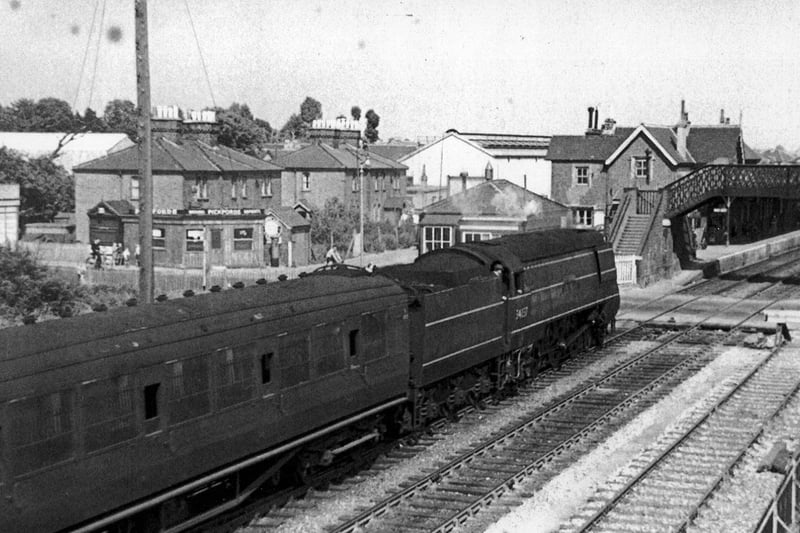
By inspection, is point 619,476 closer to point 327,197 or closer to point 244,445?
point 244,445

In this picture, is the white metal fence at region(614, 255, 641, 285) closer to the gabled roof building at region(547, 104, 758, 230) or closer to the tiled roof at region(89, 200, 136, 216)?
the gabled roof building at region(547, 104, 758, 230)

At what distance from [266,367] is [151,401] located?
2083 millimetres

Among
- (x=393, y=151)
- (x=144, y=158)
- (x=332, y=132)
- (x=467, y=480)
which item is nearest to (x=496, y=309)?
(x=467, y=480)

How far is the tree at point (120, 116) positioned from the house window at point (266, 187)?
1280 inches

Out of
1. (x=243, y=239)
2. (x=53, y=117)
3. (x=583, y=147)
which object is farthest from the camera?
(x=53, y=117)

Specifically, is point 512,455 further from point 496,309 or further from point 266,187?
point 266,187

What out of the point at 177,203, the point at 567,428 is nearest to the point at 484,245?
the point at 567,428

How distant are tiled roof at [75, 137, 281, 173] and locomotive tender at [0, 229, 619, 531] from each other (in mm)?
32871

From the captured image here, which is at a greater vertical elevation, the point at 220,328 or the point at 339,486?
the point at 220,328

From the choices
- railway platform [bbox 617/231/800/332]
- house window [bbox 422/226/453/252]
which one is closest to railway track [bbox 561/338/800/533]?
railway platform [bbox 617/231/800/332]

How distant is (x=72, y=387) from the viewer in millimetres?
9719

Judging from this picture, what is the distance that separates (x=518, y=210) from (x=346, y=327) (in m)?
31.0

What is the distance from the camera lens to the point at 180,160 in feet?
166

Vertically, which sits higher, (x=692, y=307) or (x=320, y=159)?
(x=320, y=159)
